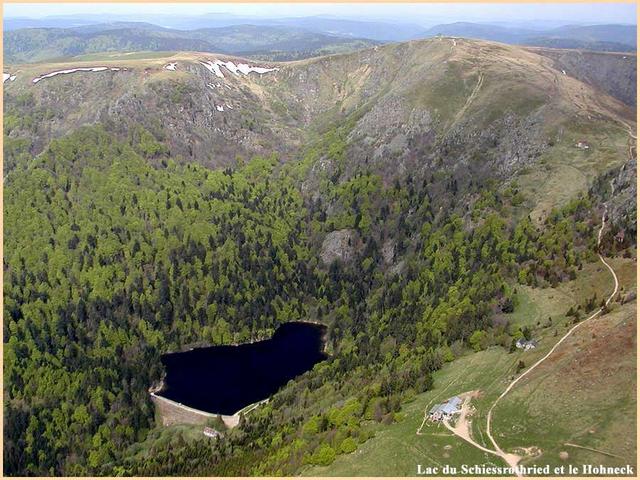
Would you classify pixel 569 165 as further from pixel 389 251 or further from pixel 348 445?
pixel 348 445

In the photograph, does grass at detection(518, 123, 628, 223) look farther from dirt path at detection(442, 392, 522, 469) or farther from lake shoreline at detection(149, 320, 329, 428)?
lake shoreline at detection(149, 320, 329, 428)

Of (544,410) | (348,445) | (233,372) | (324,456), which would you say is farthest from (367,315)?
(544,410)

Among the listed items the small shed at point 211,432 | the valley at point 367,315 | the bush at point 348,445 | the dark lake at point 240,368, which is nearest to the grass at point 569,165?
the valley at point 367,315

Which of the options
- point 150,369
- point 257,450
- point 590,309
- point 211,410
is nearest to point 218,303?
point 150,369

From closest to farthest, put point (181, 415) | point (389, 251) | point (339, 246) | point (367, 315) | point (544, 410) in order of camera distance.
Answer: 1. point (544, 410)
2. point (181, 415)
3. point (367, 315)
4. point (389, 251)
5. point (339, 246)

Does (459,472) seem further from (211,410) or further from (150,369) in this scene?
(150,369)

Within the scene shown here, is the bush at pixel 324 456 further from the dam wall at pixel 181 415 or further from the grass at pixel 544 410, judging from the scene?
the dam wall at pixel 181 415

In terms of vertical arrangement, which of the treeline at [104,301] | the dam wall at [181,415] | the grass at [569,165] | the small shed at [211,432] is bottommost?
the dam wall at [181,415]
